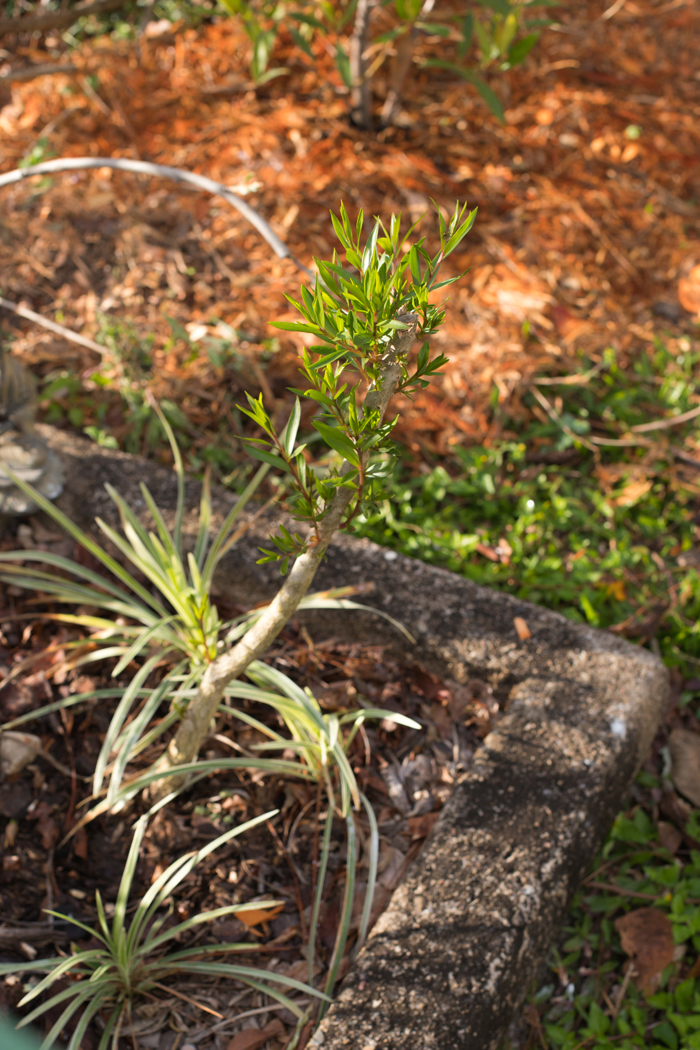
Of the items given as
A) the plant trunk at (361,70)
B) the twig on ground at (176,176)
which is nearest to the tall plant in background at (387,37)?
the plant trunk at (361,70)

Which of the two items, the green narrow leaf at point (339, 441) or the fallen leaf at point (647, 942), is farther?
the fallen leaf at point (647, 942)


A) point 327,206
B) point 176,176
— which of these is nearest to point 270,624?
point 176,176

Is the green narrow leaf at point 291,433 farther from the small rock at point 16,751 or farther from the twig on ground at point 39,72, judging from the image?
the twig on ground at point 39,72

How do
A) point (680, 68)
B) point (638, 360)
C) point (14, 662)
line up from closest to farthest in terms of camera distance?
1. point (14, 662)
2. point (638, 360)
3. point (680, 68)

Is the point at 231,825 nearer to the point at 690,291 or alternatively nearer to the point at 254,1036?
the point at 254,1036

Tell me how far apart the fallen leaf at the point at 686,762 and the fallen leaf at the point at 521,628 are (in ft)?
1.74

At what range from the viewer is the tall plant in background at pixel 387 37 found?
2.60 meters

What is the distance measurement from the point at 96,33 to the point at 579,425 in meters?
3.20

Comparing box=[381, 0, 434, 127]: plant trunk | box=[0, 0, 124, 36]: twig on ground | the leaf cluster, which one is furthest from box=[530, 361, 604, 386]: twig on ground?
box=[0, 0, 124, 36]: twig on ground

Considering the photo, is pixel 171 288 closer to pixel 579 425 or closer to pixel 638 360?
pixel 579 425

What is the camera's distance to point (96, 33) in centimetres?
373

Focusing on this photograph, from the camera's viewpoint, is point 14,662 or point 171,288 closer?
point 14,662

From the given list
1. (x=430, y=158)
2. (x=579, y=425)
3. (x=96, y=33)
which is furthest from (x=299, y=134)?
(x=579, y=425)

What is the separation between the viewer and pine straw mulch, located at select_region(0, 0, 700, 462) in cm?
259
